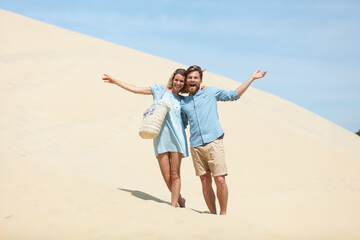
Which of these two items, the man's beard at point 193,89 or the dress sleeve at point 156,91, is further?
the dress sleeve at point 156,91

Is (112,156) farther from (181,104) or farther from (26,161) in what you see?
(181,104)

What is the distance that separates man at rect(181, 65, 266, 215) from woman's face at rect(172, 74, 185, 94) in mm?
78

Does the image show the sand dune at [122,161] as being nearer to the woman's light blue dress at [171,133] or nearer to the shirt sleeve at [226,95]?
the woman's light blue dress at [171,133]

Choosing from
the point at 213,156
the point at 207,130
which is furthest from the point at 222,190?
the point at 207,130

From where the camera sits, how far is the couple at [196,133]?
17.1ft

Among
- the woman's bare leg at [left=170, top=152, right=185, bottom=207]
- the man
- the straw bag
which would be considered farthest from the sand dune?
the straw bag

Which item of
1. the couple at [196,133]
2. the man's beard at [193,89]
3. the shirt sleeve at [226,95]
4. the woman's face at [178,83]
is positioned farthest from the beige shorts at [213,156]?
the woman's face at [178,83]

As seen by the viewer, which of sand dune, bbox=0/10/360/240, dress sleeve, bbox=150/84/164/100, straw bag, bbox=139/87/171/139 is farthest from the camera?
dress sleeve, bbox=150/84/164/100

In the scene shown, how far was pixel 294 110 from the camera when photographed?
2117 centimetres

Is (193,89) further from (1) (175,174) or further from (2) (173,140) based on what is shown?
(1) (175,174)

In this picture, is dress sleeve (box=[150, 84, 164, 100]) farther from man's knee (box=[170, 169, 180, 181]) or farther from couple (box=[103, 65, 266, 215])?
man's knee (box=[170, 169, 180, 181])

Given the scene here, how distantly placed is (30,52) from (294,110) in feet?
→ 39.7

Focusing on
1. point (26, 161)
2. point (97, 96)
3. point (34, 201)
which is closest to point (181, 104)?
point (34, 201)

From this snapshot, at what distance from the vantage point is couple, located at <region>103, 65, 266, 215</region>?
520 centimetres
